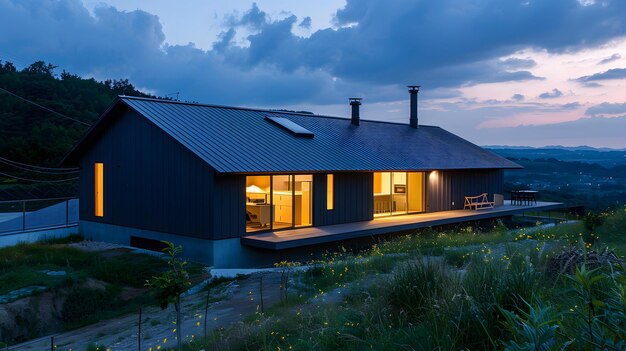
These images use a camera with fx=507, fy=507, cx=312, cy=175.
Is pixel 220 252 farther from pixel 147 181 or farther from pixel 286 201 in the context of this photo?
pixel 147 181

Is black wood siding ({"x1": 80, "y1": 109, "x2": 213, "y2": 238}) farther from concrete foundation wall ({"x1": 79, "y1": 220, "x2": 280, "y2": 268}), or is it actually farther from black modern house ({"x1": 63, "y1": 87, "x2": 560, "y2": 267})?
concrete foundation wall ({"x1": 79, "y1": 220, "x2": 280, "y2": 268})

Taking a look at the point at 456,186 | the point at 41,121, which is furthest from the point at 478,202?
the point at 41,121

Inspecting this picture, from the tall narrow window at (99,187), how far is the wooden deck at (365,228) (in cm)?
591

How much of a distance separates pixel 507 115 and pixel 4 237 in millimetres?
23087

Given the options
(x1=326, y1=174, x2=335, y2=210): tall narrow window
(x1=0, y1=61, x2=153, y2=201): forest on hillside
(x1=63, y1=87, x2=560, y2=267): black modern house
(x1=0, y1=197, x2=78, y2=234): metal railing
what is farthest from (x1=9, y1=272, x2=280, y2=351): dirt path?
(x1=0, y1=61, x2=153, y2=201): forest on hillside

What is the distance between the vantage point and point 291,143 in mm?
15164

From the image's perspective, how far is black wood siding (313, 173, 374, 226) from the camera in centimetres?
1447

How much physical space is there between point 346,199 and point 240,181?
153 inches

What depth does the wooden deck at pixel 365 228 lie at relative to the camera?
12.3 meters

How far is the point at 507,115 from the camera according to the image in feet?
87.3

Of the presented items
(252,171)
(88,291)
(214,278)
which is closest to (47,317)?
(88,291)

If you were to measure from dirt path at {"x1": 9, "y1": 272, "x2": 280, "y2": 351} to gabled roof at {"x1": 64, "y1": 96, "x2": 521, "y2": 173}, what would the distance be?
3.92m

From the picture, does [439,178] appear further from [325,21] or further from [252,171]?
[252,171]

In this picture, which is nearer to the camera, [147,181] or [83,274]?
[83,274]
